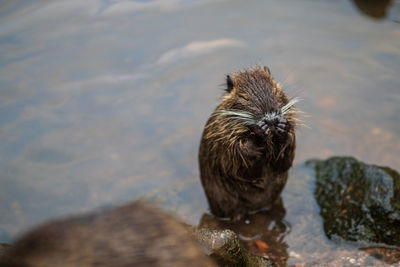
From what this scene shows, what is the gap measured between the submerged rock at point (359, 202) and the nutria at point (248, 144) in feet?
2.26

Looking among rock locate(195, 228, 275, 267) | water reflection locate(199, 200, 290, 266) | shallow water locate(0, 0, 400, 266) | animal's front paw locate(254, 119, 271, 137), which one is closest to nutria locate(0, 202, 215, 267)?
rock locate(195, 228, 275, 267)

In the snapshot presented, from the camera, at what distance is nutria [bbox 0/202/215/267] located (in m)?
1.58

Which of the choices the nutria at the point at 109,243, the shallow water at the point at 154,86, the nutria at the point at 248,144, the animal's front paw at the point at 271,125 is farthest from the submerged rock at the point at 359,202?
the nutria at the point at 109,243

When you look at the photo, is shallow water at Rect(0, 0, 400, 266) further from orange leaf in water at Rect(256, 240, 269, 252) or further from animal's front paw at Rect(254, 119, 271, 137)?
animal's front paw at Rect(254, 119, 271, 137)

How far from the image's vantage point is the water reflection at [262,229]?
4992 millimetres

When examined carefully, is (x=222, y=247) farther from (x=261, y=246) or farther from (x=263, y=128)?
(x=261, y=246)

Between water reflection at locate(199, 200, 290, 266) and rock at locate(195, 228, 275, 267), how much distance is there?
4.04 ft

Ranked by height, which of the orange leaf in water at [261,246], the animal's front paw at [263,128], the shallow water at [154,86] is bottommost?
the orange leaf in water at [261,246]

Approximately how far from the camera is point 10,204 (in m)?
5.57

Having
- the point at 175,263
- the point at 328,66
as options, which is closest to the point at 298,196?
the point at 328,66

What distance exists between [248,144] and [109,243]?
2977 millimetres

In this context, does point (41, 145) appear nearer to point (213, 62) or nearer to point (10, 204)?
point (10, 204)

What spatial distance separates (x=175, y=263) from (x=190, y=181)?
4.45m

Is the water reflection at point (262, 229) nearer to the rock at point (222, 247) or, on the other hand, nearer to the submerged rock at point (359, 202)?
the submerged rock at point (359, 202)
